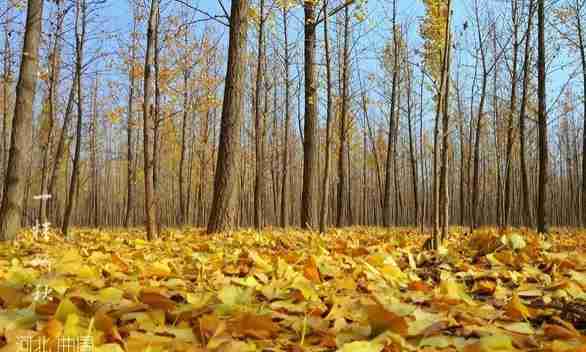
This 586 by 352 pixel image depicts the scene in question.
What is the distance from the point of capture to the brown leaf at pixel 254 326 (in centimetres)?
120

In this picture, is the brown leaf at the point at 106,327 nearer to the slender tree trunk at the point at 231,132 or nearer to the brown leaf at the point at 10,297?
the brown leaf at the point at 10,297

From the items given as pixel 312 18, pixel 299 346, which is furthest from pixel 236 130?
pixel 299 346

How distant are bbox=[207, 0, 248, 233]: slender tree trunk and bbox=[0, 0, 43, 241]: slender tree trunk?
219cm

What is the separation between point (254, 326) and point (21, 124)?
5190 millimetres

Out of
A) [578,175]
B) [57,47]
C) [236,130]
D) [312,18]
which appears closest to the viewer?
[236,130]

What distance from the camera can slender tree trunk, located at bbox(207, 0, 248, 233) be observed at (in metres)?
5.47

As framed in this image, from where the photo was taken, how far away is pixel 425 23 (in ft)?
44.1

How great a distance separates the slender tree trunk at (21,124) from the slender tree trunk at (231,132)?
2187 millimetres

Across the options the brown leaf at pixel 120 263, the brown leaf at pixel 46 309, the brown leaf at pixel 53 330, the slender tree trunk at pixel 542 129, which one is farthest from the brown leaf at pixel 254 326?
the slender tree trunk at pixel 542 129

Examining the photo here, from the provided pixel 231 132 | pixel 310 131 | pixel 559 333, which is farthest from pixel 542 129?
pixel 559 333

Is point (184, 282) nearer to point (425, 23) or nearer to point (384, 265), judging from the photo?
point (384, 265)

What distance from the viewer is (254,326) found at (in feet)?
4.00

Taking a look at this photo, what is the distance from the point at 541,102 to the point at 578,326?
10554mm

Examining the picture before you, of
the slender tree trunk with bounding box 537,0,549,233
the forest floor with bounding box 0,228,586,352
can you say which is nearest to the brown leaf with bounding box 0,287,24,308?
the forest floor with bounding box 0,228,586,352
